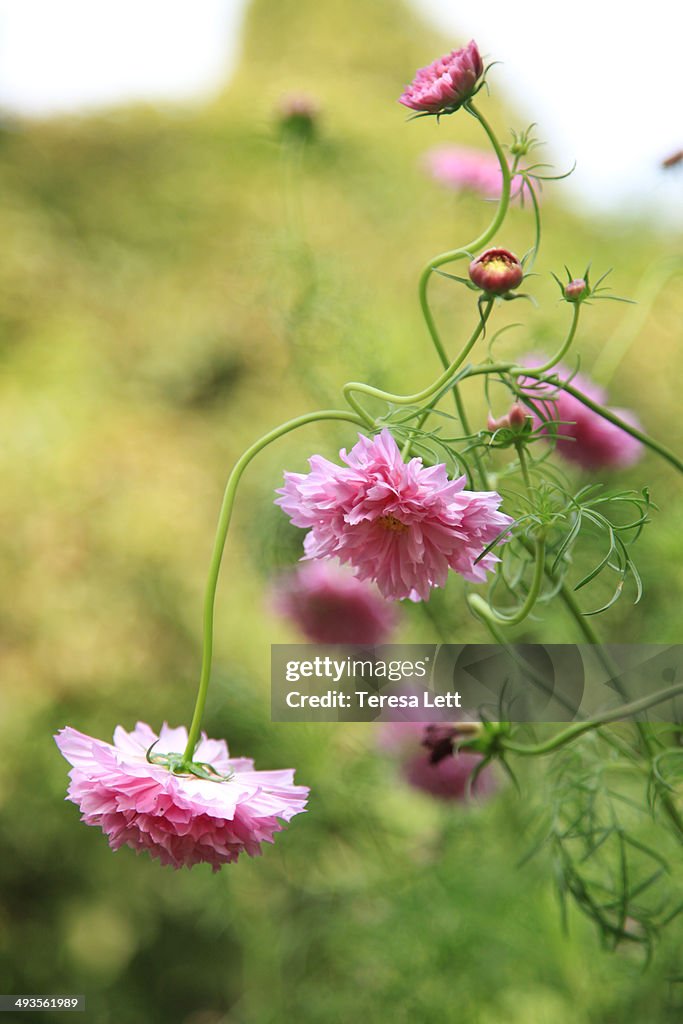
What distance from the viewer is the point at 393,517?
237 mm

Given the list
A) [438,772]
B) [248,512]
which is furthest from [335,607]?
[248,512]

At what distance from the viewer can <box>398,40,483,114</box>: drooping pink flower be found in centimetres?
24

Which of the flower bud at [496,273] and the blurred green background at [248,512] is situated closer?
the flower bud at [496,273]

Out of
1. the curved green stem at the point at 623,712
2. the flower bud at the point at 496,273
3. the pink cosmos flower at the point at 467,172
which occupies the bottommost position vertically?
the curved green stem at the point at 623,712

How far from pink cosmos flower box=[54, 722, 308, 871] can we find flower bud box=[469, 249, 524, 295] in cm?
14

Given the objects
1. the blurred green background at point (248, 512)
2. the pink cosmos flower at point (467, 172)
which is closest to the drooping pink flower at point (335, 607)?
the blurred green background at point (248, 512)

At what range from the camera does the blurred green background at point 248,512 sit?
1.93ft

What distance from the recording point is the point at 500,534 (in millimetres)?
230

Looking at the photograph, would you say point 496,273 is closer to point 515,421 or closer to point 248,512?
point 515,421

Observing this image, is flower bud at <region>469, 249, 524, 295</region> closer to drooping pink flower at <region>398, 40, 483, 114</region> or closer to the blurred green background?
drooping pink flower at <region>398, 40, 483, 114</region>

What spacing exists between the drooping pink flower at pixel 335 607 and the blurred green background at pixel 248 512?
3 cm

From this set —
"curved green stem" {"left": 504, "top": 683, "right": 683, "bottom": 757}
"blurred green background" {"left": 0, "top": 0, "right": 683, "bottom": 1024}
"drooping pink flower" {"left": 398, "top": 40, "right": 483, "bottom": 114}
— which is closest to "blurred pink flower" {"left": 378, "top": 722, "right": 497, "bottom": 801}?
"blurred green background" {"left": 0, "top": 0, "right": 683, "bottom": 1024}

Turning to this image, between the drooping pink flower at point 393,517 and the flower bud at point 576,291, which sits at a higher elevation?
the flower bud at point 576,291

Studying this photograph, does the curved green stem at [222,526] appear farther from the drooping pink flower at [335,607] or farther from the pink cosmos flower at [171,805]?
the drooping pink flower at [335,607]
